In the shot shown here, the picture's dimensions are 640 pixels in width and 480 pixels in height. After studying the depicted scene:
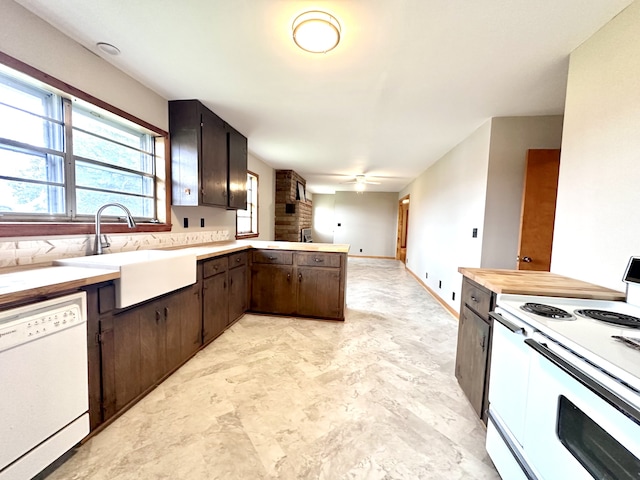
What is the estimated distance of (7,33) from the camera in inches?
56.1

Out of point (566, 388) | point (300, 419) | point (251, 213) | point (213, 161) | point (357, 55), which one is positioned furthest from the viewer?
point (251, 213)

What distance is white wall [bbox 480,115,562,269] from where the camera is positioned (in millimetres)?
2732

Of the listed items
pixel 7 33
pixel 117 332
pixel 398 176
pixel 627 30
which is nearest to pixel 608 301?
pixel 627 30

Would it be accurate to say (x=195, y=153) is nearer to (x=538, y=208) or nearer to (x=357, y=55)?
(x=357, y=55)

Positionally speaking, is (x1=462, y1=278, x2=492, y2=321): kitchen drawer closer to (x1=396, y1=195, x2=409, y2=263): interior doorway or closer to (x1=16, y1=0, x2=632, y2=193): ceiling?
(x1=16, y1=0, x2=632, y2=193): ceiling

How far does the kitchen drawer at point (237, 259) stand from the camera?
9.36 feet

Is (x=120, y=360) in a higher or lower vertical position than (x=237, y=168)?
lower

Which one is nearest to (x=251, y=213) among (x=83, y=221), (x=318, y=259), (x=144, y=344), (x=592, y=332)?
(x=318, y=259)

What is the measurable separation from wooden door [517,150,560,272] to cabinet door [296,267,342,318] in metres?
2.01

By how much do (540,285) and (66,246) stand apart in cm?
300

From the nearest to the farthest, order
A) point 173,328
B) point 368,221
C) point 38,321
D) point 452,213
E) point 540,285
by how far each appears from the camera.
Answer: point 38,321
point 540,285
point 173,328
point 452,213
point 368,221

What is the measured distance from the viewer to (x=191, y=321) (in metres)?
2.21

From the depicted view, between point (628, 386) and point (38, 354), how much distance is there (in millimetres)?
2044

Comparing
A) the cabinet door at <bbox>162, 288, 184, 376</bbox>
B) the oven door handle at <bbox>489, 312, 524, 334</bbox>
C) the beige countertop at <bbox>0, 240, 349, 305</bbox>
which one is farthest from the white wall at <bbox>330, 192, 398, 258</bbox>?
the beige countertop at <bbox>0, 240, 349, 305</bbox>
